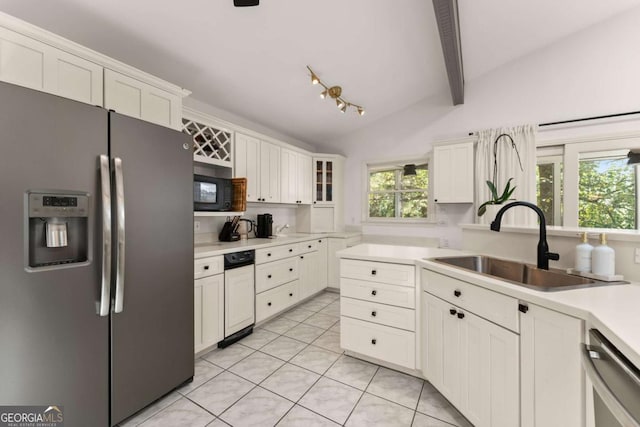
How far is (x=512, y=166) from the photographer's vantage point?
3232 mm

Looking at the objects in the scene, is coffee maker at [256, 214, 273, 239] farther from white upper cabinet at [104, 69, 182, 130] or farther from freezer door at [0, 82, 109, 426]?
freezer door at [0, 82, 109, 426]

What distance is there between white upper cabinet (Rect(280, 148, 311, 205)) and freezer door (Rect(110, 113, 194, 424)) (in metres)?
1.92

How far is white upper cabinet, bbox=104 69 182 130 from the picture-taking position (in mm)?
1698

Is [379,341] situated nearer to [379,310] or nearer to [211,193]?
[379,310]

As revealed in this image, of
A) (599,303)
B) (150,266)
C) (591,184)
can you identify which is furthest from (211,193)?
(591,184)

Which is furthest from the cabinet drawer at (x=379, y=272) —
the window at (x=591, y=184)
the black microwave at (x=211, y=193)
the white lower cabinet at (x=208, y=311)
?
the window at (x=591, y=184)

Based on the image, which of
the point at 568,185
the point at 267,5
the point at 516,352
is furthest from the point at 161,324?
the point at 568,185

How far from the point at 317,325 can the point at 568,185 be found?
3479 millimetres

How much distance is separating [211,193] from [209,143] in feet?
1.70

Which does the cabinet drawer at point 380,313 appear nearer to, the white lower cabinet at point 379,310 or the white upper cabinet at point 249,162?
the white lower cabinet at point 379,310

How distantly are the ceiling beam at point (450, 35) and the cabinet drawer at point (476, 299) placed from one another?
1961 millimetres

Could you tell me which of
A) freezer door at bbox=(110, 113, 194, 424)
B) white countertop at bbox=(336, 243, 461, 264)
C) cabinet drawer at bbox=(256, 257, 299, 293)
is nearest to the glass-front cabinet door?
cabinet drawer at bbox=(256, 257, 299, 293)

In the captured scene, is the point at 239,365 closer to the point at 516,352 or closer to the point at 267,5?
the point at 516,352

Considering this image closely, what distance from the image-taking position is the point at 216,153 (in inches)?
106
